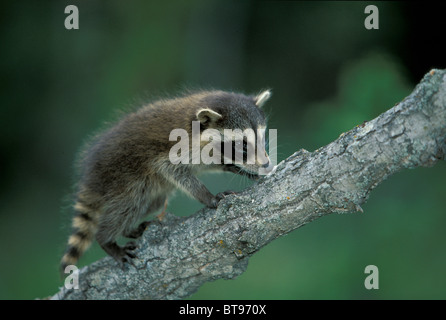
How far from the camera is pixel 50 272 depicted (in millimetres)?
8078

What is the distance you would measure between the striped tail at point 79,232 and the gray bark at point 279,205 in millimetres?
567

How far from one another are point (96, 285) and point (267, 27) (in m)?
7.05

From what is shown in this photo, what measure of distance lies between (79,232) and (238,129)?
2.00 metres

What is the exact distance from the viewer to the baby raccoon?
15.9 feet

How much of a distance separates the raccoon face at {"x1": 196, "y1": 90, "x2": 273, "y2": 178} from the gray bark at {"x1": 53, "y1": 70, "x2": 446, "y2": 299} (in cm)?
75

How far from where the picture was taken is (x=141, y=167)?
5.06 metres

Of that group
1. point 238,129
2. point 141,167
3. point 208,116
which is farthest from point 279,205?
point 141,167

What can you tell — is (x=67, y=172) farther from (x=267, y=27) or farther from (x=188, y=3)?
(x=267, y=27)

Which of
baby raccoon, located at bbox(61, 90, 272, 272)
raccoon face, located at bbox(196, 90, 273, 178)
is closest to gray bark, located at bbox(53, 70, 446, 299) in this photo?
baby raccoon, located at bbox(61, 90, 272, 272)

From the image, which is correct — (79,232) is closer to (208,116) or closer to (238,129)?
(208,116)

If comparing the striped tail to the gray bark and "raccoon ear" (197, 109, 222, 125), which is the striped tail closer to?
the gray bark

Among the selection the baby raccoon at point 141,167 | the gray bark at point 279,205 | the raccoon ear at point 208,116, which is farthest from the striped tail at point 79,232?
the raccoon ear at point 208,116

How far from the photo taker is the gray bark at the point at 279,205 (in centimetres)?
316

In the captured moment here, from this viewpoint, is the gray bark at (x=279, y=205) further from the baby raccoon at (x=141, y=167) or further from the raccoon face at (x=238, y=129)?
the raccoon face at (x=238, y=129)
